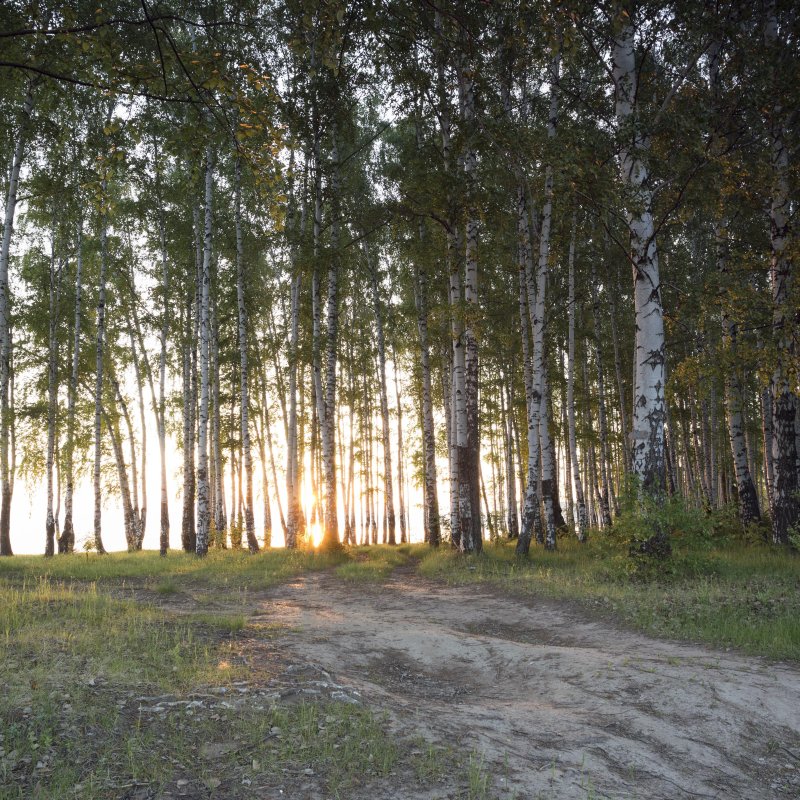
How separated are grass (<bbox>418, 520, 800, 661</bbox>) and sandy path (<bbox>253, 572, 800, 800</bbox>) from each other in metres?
0.75

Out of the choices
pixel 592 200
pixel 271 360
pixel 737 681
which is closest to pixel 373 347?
pixel 271 360

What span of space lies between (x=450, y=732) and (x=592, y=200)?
412 inches

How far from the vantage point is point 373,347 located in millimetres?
33000

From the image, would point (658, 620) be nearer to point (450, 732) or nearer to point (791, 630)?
point (791, 630)

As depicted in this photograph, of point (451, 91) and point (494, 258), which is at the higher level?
point (451, 91)

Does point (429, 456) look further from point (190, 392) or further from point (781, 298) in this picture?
point (190, 392)

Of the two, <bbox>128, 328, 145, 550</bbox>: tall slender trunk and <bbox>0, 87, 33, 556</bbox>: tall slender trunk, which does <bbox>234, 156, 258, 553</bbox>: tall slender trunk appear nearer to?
<bbox>0, 87, 33, 556</bbox>: tall slender trunk

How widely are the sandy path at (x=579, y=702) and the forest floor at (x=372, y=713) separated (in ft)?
0.07

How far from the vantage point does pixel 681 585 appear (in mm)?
10664

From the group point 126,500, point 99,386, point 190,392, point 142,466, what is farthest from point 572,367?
point 142,466

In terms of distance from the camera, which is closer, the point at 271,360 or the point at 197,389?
the point at 197,389

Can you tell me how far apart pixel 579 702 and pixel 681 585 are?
6201 mm

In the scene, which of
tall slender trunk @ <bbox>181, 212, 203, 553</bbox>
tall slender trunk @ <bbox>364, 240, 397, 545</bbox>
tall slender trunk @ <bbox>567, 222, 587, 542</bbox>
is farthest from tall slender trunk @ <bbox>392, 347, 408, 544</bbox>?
tall slender trunk @ <bbox>567, 222, 587, 542</bbox>

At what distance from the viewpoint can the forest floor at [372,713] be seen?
3902 mm
